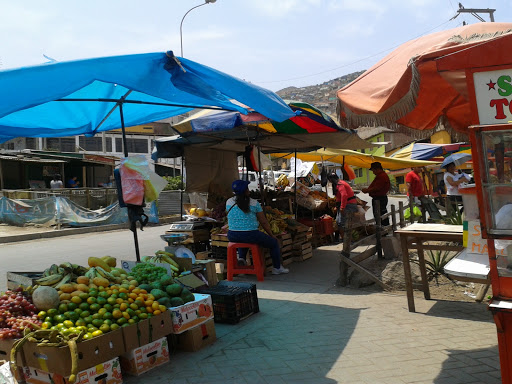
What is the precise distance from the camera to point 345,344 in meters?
4.41

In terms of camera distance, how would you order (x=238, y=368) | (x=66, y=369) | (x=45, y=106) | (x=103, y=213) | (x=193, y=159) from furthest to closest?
(x=103, y=213)
(x=193, y=159)
(x=45, y=106)
(x=238, y=368)
(x=66, y=369)

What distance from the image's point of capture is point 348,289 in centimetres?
664

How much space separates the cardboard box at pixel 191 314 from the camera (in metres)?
4.21

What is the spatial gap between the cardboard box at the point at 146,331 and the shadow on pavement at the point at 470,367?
2.41 m

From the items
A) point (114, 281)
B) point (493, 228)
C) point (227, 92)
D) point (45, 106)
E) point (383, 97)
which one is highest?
point (45, 106)

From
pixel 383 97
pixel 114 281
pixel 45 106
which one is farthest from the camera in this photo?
pixel 45 106

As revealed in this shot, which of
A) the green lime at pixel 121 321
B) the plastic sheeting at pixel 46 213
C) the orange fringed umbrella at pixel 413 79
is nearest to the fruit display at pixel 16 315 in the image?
the green lime at pixel 121 321

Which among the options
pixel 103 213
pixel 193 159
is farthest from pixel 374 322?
pixel 103 213

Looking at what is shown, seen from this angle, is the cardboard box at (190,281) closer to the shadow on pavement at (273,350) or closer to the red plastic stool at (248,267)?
the shadow on pavement at (273,350)

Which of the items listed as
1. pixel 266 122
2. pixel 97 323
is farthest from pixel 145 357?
pixel 266 122

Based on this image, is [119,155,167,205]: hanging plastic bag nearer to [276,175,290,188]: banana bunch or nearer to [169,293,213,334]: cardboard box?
[169,293,213,334]: cardboard box

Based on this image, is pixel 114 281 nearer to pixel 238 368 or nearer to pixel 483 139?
pixel 238 368

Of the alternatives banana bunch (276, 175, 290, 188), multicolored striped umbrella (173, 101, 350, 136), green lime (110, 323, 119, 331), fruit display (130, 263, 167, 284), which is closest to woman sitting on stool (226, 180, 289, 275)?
multicolored striped umbrella (173, 101, 350, 136)

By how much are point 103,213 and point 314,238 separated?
10817 mm
